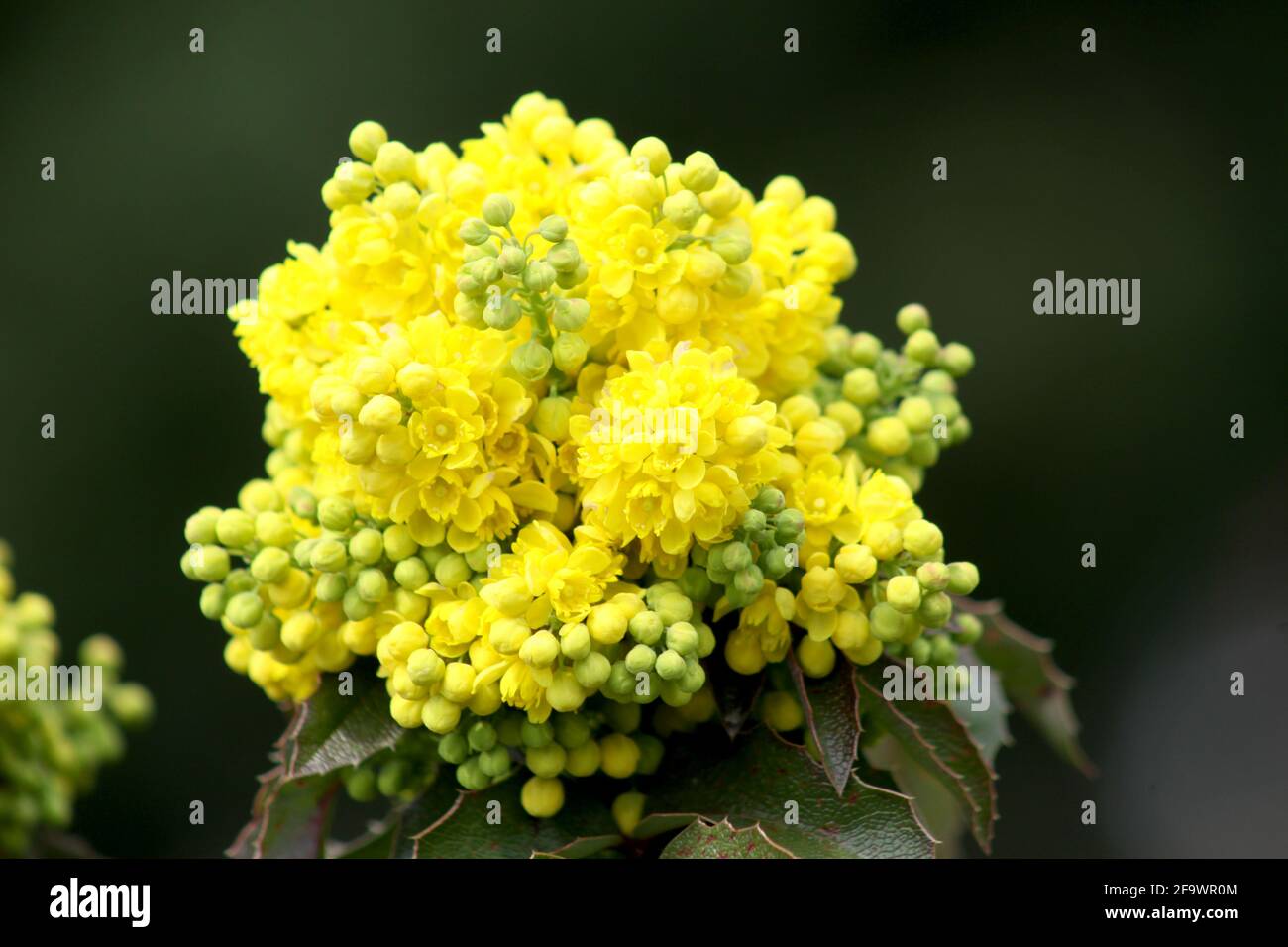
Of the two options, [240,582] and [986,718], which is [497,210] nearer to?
[240,582]

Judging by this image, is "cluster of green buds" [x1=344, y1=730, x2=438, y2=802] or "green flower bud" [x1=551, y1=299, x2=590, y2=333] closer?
"green flower bud" [x1=551, y1=299, x2=590, y2=333]

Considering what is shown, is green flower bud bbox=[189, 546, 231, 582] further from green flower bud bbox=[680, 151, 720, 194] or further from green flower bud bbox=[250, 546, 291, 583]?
green flower bud bbox=[680, 151, 720, 194]

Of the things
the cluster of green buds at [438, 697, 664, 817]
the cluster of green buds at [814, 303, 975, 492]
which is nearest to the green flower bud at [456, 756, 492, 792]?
the cluster of green buds at [438, 697, 664, 817]

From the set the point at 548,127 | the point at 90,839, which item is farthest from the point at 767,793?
the point at 90,839

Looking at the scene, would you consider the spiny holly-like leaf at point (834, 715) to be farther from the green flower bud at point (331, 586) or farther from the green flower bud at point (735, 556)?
the green flower bud at point (331, 586)

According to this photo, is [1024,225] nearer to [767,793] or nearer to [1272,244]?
[1272,244]
